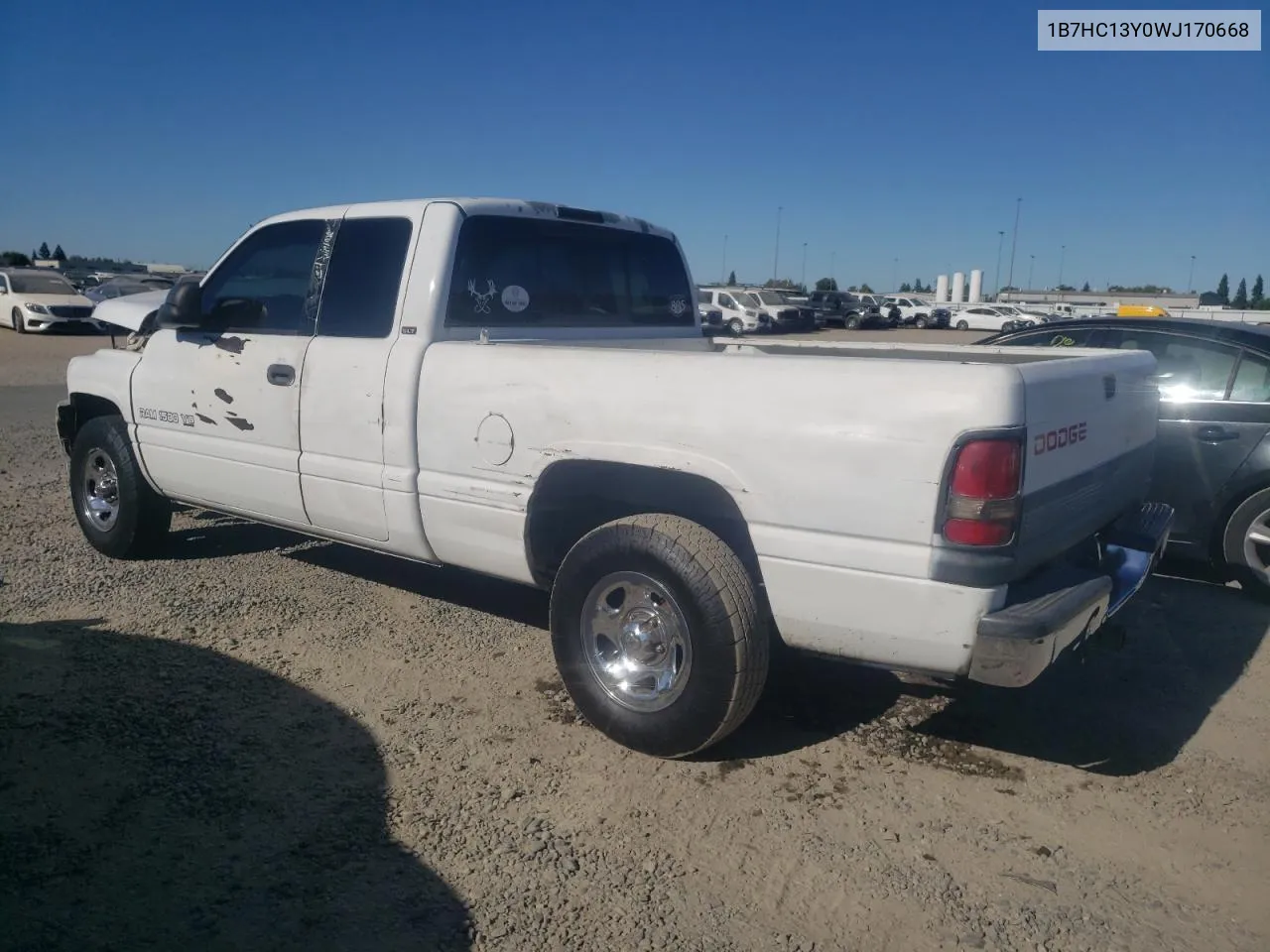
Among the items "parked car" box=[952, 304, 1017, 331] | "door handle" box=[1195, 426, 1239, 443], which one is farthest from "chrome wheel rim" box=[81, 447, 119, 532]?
"parked car" box=[952, 304, 1017, 331]

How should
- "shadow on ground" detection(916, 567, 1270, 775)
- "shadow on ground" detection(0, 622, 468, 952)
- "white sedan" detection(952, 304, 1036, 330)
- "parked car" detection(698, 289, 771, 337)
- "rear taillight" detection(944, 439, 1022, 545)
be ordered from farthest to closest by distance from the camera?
"white sedan" detection(952, 304, 1036, 330)
"parked car" detection(698, 289, 771, 337)
"shadow on ground" detection(916, 567, 1270, 775)
"rear taillight" detection(944, 439, 1022, 545)
"shadow on ground" detection(0, 622, 468, 952)

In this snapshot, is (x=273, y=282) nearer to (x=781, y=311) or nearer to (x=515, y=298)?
(x=515, y=298)

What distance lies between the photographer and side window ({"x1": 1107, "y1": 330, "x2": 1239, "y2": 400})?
5.94 m

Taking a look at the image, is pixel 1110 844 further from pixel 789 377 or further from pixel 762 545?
pixel 789 377

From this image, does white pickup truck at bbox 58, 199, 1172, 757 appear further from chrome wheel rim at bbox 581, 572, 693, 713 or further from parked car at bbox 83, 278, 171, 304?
parked car at bbox 83, 278, 171, 304

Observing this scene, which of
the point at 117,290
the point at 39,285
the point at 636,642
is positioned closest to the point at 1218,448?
the point at 636,642

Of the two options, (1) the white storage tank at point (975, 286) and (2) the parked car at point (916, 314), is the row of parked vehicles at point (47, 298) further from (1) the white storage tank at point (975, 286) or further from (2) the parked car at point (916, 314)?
(1) the white storage tank at point (975, 286)

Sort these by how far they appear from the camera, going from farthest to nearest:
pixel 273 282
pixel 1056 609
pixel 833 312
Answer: pixel 833 312 → pixel 273 282 → pixel 1056 609

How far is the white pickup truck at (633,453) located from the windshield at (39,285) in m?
25.4

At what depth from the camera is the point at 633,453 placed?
144 inches

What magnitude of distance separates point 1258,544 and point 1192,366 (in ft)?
3.62

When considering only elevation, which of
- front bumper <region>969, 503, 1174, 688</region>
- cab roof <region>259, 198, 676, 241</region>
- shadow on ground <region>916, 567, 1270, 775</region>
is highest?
cab roof <region>259, 198, 676, 241</region>

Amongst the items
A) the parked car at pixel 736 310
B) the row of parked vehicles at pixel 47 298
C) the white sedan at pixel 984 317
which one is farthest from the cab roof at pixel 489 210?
the white sedan at pixel 984 317

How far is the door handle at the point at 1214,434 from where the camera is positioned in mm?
5816
